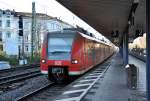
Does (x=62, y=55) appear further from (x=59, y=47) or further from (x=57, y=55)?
(x=59, y=47)

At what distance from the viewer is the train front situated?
20.6 m

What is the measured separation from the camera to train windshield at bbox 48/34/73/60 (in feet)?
68.1

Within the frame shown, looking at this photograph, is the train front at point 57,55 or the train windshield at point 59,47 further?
→ the train windshield at point 59,47

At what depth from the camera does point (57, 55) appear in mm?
20859

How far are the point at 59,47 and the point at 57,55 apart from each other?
1.53 ft

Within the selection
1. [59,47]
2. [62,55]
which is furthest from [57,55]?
[59,47]

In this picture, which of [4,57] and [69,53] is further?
[4,57]

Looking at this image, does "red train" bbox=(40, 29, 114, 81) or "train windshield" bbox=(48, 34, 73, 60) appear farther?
"train windshield" bbox=(48, 34, 73, 60)

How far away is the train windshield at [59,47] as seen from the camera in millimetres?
20755

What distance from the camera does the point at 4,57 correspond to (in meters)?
50.2

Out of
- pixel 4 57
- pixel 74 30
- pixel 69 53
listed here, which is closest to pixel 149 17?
pixel 69 53

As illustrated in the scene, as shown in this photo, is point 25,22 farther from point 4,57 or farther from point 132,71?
point 132,71

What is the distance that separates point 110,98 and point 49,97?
389 cm

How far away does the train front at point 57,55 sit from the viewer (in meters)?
20.6
